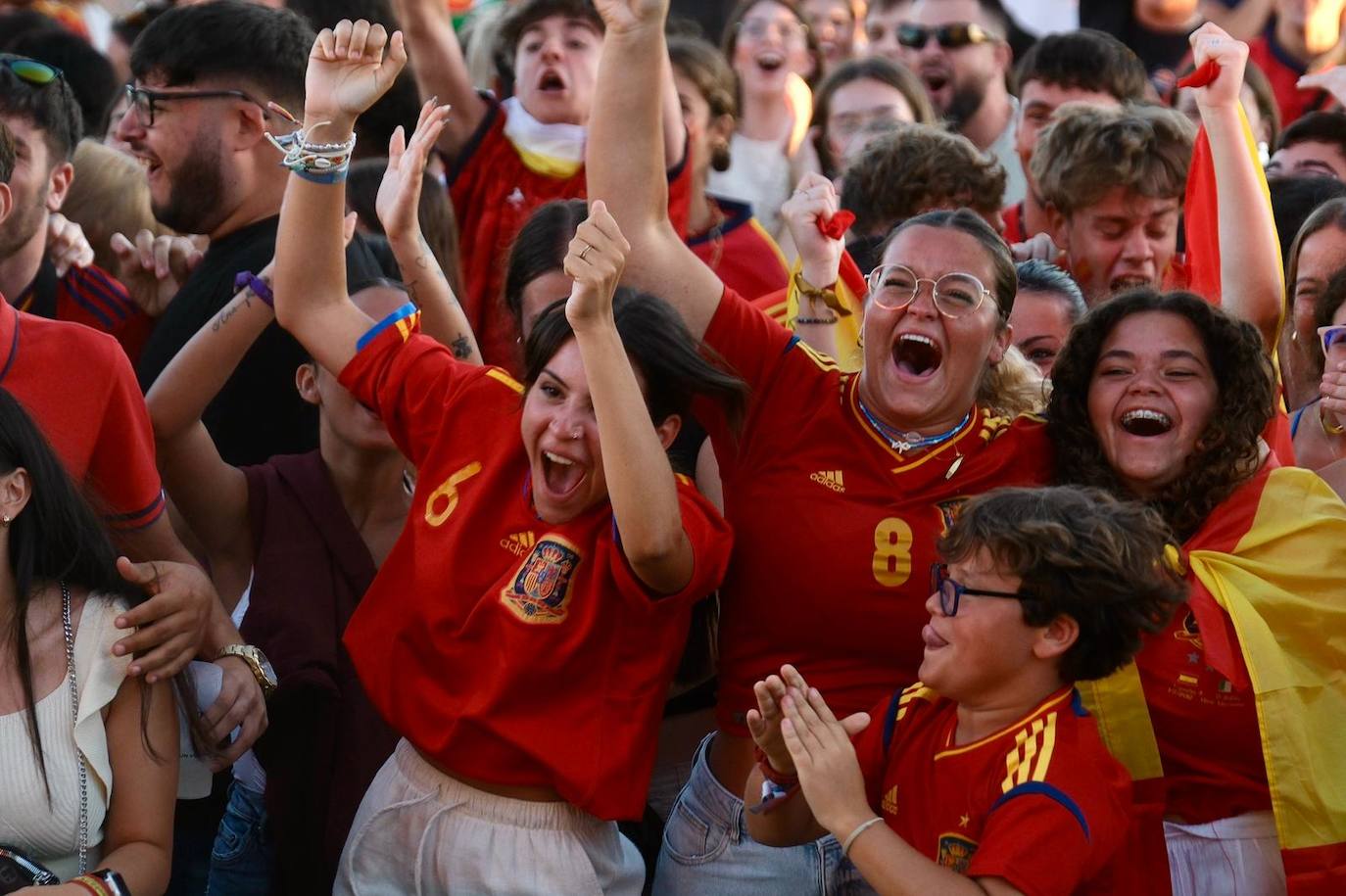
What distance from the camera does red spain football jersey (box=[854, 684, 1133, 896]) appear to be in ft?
8.60

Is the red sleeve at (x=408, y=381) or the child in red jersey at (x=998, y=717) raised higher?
the red sleeve at (x=408, y=381)

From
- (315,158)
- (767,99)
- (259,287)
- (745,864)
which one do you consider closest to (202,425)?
(259,287)

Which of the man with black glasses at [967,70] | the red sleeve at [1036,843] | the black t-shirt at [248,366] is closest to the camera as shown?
the red sleeve at [1036,843]

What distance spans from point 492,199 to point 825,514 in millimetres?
2257

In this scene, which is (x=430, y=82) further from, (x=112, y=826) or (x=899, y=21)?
(x=899, y=21)

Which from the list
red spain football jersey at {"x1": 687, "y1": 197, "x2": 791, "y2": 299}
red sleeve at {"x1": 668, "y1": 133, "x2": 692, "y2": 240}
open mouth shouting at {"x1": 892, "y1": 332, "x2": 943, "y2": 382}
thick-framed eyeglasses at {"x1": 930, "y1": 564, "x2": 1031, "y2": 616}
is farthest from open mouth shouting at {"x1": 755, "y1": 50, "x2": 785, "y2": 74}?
thick-framed eyeglasses at {"x1": 930, "y1": 564, "x2": 1031, "y2": 616}

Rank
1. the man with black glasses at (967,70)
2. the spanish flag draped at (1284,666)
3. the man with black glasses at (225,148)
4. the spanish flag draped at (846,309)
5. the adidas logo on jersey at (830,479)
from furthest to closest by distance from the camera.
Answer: the man with black glasses at (967,70) → the man with black glasses at (225,148) → the spanish flag draped at (846,309) → the adidas logo on jersey at (830,479) → the spanish flag draped at (1284,666)

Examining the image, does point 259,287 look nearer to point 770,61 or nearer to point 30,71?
point 30,71

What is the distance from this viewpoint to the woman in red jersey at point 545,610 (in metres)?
3.00

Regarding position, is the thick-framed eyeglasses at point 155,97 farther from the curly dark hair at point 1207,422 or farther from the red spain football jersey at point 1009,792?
the red spain football jersey at point 1009,792

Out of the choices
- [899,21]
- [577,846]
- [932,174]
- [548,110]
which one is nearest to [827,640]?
[577,846]

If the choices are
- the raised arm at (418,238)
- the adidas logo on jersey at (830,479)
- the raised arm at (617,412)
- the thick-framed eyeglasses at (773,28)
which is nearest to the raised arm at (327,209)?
the raised arm at (418,238)

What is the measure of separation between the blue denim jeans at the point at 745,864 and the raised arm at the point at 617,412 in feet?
1.92

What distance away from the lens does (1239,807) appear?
10.4ft
